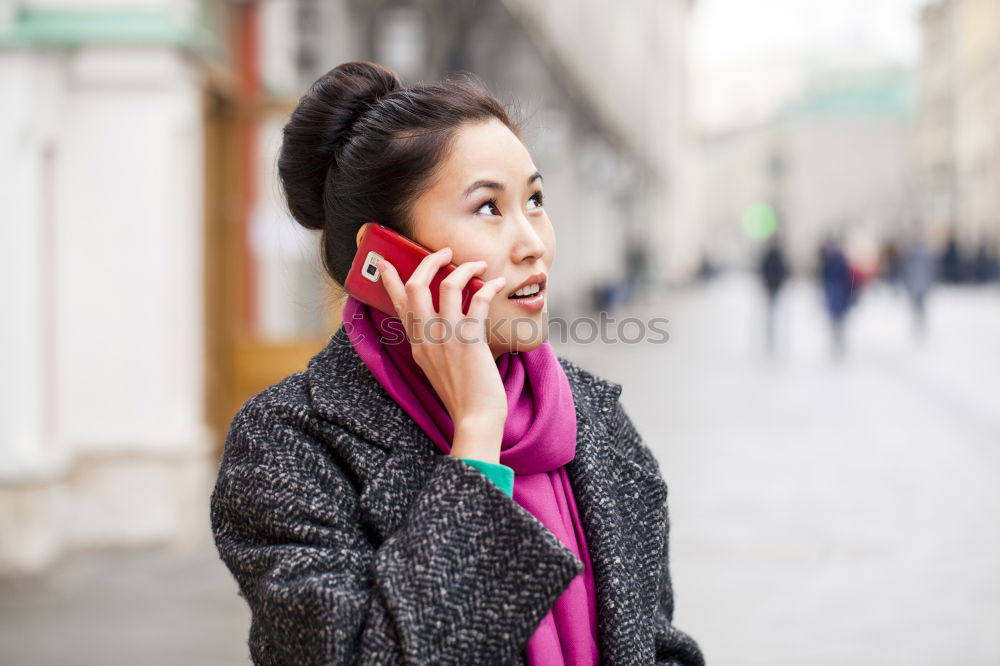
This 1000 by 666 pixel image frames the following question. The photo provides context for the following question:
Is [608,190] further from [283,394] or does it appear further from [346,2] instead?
[283,394]

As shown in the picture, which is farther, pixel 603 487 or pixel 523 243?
pixel 603 487

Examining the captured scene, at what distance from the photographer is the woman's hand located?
1.77m

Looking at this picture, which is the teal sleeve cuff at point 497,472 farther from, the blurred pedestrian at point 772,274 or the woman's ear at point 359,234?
the blurred pedestrian at point 772,274

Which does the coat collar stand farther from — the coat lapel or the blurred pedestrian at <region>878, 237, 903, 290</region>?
the blurred pedestrian at <region>878, 237, 903, 290</region>

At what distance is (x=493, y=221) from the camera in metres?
1.84

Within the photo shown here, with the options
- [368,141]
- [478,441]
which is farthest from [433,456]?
[368,141]

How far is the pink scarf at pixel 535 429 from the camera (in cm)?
186

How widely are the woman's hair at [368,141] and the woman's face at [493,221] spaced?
0.03 m

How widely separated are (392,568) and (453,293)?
41cm

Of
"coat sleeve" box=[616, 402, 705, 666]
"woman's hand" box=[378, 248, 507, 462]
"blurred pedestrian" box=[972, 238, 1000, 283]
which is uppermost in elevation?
"woman's hand" box=[378, 248, 507, 462]

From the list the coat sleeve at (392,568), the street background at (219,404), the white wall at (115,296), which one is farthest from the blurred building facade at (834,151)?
the coat sleeve at (392,568)

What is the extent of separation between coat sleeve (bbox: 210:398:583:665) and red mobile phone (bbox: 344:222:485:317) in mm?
259

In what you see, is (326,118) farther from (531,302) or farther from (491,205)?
(531,302)

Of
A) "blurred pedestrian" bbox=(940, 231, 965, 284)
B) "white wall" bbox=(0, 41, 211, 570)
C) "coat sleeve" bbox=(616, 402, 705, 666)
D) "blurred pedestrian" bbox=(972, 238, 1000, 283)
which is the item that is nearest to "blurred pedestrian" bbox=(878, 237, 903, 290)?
"blurred pedestrian" bbox=(940, 231, 965, 284)
